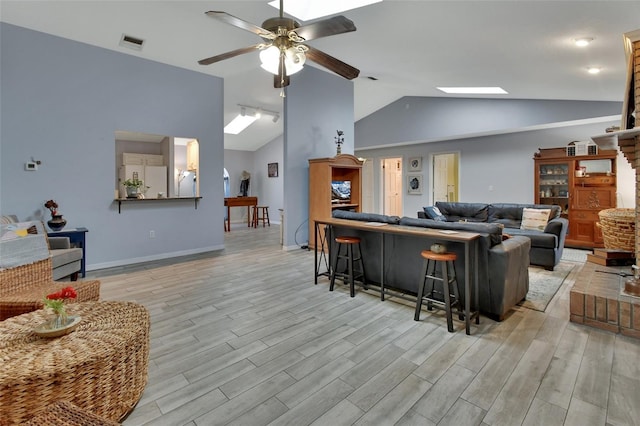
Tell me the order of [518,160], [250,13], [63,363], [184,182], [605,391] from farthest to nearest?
[518,160], [184,182], [250,13], [605,391], [63,363]

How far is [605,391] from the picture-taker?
187 cm

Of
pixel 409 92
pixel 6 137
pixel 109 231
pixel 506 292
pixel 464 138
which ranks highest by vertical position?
pixel 409 92

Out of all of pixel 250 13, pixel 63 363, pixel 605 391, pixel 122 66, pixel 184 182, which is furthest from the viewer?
pixel 184 182

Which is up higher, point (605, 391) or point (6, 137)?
point (6, 137)

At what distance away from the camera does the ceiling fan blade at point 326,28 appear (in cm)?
223

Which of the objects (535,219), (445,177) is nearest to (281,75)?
(535,219)

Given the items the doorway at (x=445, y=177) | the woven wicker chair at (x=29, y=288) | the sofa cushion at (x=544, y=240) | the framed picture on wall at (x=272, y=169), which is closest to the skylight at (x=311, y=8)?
the woven wicker chair at (x=29, y=288)

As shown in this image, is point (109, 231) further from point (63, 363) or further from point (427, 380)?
point (427, 380)

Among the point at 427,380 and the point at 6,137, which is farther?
the point at 6,137

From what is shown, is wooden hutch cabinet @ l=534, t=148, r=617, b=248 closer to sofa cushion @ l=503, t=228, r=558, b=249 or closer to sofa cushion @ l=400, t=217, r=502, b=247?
sofa cushion @ l=503, t=228, r=558, b=249

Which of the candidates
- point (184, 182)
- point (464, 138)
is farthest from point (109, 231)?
point (464, 138)

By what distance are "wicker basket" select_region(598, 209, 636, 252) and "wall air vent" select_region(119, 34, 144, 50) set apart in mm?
6169

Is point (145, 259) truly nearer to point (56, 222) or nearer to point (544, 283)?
point (56, 222)

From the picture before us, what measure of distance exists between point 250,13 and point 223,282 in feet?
10.6
